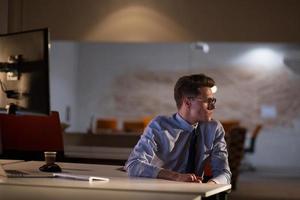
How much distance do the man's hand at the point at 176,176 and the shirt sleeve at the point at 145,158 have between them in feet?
0.09

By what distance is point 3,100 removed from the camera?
309cm

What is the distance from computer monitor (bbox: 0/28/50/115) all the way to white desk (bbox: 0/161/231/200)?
0.42 m

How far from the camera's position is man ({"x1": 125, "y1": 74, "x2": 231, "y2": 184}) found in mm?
3064

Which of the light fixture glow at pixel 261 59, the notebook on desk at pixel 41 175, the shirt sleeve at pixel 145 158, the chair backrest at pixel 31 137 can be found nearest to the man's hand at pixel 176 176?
the shirt sleeve at pixel 145 158

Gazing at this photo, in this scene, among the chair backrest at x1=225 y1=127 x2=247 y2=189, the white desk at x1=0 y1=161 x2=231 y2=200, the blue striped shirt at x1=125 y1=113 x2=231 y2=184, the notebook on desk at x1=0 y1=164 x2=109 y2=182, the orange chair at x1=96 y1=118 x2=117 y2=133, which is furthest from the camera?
the orange chair at x1=96 y1=118 x2=117 y2=133

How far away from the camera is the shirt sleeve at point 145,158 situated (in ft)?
9.44

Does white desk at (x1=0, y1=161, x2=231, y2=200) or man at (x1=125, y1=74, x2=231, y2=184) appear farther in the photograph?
man at (x1=125, y1=74, x2=231, y2=184)

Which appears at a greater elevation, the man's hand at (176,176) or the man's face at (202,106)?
Result: the man's face at (202,106)

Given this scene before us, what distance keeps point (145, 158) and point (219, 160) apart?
418 millimetres

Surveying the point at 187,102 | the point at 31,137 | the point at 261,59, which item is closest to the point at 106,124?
the point at 261,59

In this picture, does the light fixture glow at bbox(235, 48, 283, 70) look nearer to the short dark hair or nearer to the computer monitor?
the short dark hair

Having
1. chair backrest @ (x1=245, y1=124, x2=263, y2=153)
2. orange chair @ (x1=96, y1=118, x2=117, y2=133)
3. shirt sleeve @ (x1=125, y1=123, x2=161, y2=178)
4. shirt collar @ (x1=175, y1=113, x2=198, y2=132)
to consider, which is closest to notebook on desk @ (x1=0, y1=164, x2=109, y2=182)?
shirt sleeve @ (x1=125, y1=123, x2=161, y2=178)

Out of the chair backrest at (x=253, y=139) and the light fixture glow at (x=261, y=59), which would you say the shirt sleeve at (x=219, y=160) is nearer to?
the chair backrest at (x=253, y=139)

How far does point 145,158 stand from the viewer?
9.71ft
